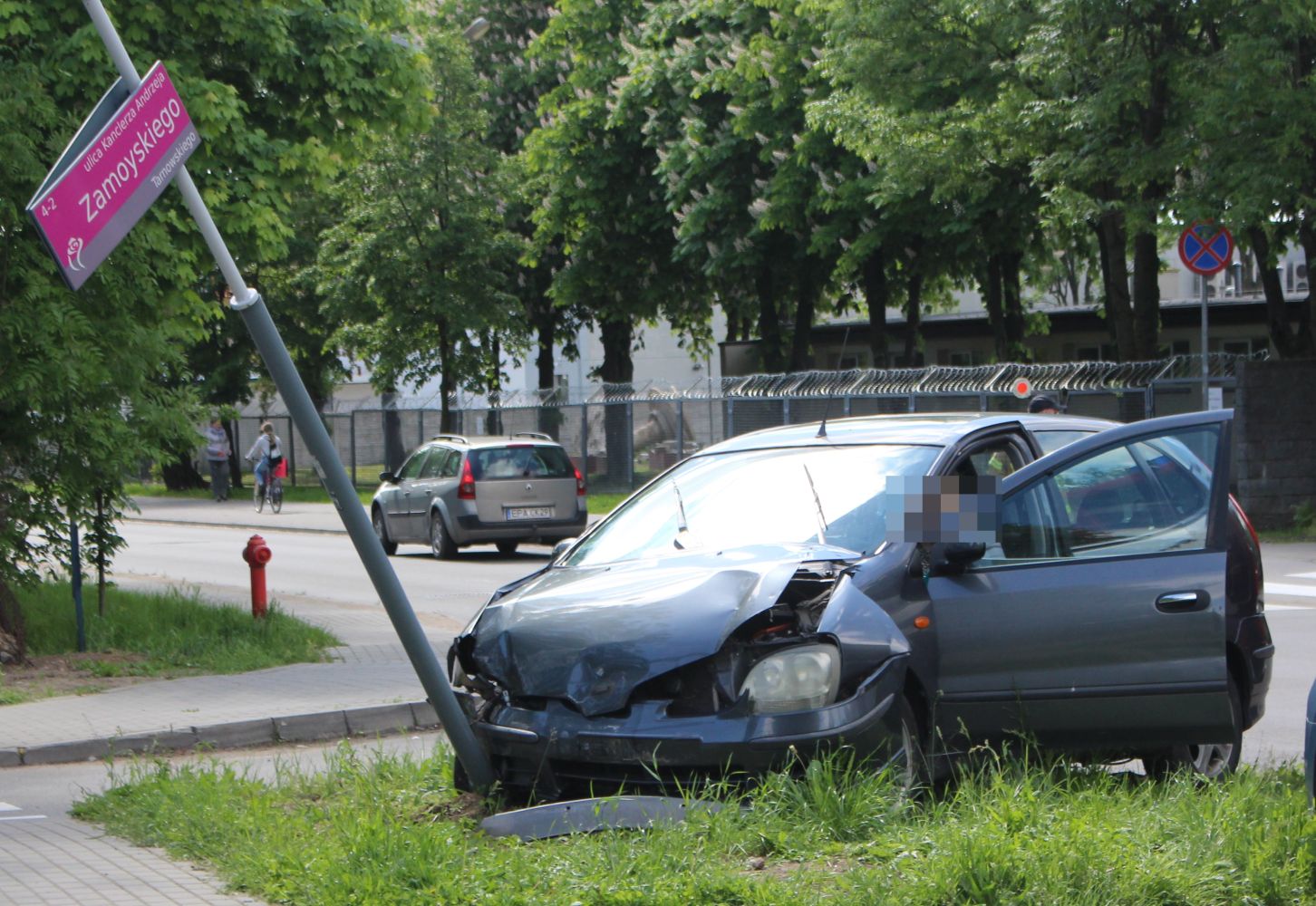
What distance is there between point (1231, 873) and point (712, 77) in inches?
1201

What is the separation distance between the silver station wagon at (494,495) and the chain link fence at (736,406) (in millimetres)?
3826

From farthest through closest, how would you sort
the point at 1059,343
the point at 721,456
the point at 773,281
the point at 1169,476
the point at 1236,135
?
the point at 1059,343 < the point at 773,281 < the point at 1236,135 < the point at 721,456 < the point at 1169,476

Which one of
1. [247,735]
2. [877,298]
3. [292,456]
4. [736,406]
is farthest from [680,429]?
[247,735]

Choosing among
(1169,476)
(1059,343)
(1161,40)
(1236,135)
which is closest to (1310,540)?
(1236,135)

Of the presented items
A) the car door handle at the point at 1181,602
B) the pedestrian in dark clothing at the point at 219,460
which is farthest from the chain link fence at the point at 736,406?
the car door handle at the point at 1181,602

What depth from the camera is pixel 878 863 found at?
5.09 m

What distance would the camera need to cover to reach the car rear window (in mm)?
21875

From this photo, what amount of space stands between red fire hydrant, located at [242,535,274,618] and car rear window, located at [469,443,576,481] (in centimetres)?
825

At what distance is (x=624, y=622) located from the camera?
5.81m

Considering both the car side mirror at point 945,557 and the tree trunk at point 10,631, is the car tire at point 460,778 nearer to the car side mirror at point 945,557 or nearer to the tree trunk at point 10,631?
the car side mirror at point 945,557

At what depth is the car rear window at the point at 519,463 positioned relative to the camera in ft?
71.8

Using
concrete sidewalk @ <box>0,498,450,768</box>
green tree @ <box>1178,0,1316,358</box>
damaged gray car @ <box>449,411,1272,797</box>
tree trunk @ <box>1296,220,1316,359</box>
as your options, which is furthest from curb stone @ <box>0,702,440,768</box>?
tree trunk @ <box>1296,220,1316,359</box>

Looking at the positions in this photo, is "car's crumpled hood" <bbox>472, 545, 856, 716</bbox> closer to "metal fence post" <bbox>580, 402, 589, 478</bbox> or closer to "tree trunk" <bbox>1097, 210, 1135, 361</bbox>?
"tree trunk" <bbox>1097, 210, 1135, 361</bbox>

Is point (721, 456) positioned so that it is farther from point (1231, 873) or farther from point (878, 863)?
point (1231, 873)
